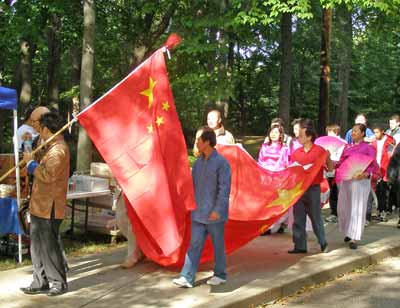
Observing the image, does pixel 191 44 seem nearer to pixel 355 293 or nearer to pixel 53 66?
pixel 355 293

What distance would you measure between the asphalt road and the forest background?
378cm

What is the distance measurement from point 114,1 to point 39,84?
1479cm

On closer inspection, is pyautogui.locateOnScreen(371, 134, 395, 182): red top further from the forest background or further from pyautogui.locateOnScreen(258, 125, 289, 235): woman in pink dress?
the forest background

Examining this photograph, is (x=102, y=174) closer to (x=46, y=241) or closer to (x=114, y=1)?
(x=46, y=241)

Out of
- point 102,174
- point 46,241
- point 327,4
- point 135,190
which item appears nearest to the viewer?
point 46,241

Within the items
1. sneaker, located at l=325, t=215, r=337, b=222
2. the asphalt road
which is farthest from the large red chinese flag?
sneaker, located at l=325, t=215, r=337, b=222

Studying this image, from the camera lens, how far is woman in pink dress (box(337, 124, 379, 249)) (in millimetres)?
9188

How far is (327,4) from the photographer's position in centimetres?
1552

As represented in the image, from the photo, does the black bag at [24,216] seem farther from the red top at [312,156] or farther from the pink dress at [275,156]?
the red top at [312,156]

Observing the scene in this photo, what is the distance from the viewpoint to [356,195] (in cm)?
923

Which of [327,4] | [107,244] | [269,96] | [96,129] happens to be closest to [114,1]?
[327,4]

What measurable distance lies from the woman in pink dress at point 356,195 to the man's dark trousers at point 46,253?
457 centimetres

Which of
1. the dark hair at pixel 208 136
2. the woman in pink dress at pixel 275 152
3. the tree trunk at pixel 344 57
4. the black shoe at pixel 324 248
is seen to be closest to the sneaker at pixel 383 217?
the woman in pink dress at pixel 275 152

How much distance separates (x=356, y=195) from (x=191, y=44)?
8.32 m
